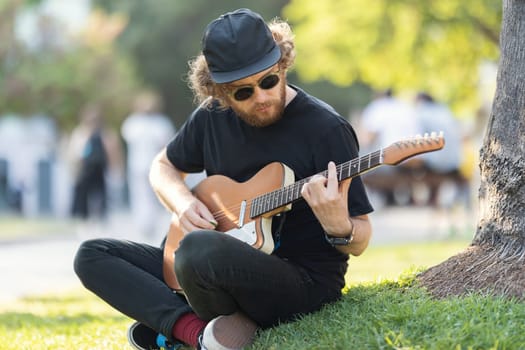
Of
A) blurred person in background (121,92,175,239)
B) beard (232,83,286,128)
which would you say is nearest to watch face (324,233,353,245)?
beard (232,83,286,128)

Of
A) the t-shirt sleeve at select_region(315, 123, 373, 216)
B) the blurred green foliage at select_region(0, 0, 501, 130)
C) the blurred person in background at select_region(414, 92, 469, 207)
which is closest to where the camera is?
the t-shirt sleeve at select_region(315, 123, 373, 216)

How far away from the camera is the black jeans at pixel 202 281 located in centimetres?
391

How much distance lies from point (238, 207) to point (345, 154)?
1.86 feet

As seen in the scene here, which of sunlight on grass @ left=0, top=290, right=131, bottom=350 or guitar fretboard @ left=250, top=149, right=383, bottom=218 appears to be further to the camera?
sunlight on grass @ left=0, top=290, right=131, bottom=350

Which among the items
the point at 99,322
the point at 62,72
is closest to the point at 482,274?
the point at 99,322

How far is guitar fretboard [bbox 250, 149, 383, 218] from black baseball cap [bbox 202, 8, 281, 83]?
52 centimetres

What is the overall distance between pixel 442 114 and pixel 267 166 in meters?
9.12

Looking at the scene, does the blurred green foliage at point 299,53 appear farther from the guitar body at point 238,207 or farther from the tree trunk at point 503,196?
the tree trunk at point 503,196

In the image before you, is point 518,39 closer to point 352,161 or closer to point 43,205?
point 352,161

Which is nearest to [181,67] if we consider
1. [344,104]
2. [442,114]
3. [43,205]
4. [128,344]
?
[344,104]

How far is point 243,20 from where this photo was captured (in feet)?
13.9

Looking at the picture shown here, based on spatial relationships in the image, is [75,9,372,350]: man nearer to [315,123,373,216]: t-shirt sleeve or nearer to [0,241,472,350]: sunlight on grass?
[315,123,373,216]: t-shirt sleeve

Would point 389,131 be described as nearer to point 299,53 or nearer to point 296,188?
point 299,53

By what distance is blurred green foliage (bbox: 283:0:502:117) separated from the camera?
11.1 m
